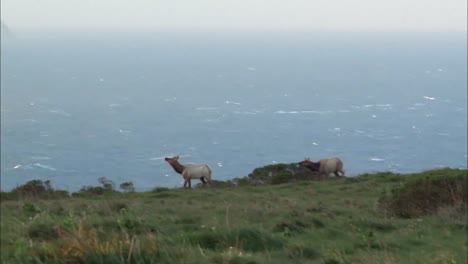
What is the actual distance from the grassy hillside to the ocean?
23282 millimetres

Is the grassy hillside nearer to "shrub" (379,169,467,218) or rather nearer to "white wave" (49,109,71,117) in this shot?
"shrub" (379,169,467,218)

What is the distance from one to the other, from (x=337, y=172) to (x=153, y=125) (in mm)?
55727

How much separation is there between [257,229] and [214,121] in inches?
3139

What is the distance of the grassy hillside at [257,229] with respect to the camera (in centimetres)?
489

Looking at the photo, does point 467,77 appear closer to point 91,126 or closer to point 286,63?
point 286,63

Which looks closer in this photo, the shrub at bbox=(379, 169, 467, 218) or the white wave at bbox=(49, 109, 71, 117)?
the shrub at bbox=(379, 169, 467, 218)

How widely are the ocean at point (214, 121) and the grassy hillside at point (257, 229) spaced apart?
23282mm

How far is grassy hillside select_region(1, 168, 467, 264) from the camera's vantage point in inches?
193

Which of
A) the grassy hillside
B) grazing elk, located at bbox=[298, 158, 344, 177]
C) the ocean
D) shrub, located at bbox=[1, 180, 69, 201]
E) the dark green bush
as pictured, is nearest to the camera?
the grassy hillside

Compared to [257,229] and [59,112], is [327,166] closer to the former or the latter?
[257,229]

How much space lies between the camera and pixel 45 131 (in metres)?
74.5

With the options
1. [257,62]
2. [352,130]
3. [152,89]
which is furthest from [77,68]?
[352,130]

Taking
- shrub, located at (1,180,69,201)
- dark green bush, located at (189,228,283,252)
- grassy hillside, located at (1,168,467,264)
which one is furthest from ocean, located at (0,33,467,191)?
dark green bush, located at (189,228,283,252)

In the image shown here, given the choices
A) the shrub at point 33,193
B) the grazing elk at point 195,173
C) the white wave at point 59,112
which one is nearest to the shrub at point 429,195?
the grazing elk at point 195,173
